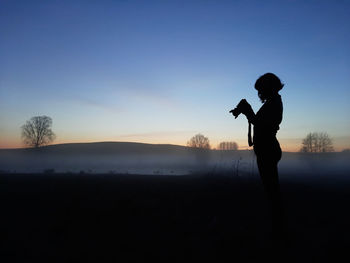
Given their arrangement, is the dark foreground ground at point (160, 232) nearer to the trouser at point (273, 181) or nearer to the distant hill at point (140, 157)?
the trouser at point (273, 181)

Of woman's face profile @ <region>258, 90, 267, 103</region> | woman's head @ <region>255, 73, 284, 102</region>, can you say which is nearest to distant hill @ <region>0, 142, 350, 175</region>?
woman's face profile @ <region>258, 90, 267, 103</region>

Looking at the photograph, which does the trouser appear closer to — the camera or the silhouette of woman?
the silhouette of woman

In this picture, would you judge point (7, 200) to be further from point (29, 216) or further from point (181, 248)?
point (181, 248)

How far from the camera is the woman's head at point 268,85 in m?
3.69

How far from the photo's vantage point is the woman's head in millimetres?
3693

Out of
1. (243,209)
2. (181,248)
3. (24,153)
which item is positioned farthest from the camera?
(24,153)

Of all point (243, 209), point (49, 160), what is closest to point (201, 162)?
point (49, 160)

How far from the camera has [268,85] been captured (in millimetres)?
3695

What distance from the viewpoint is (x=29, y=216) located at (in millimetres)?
4758

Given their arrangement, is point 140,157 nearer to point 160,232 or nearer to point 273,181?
point 160,232

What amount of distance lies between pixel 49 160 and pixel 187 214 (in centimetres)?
6774

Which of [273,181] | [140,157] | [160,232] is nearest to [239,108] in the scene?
[273,181]

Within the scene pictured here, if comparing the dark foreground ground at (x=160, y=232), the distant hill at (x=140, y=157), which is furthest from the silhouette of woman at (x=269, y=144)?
the distant hill at (x=140, y=157)


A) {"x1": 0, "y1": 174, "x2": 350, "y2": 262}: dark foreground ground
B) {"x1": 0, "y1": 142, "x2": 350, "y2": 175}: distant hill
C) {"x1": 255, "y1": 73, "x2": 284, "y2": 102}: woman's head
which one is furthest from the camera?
{"x1": 0, "y1": 142, "x2": 350, "y2": 175}: distant hill
